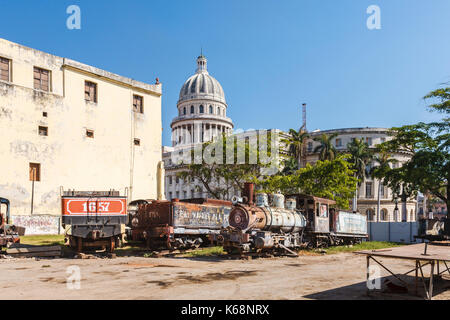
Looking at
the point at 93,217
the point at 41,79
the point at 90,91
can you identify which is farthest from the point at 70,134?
the point at 93,217

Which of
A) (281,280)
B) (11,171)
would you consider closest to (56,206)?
(11,171)

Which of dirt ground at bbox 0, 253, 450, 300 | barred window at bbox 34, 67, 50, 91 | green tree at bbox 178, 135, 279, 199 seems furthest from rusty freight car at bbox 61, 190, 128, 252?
green tree at bbox 178, 135, 279, 199

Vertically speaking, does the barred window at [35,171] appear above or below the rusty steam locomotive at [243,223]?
above

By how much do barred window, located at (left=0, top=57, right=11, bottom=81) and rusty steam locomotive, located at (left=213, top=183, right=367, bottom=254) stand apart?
63.5 ft

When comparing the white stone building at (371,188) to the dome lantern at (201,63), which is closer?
the white stone building at (371,188)

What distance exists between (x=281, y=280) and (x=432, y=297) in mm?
3977

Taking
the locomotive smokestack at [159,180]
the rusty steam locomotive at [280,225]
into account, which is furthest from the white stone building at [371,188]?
the rusty steam locomotive at [280,225]

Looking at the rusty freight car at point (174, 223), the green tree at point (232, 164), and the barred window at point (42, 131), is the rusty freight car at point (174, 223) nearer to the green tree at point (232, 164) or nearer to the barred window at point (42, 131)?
the barred window at point (42, 131)

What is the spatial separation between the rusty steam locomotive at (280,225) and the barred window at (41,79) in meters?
18.9

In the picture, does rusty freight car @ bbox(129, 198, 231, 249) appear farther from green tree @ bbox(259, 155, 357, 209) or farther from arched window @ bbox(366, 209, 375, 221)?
arched window @ bbox(366, 209, 375, 221)

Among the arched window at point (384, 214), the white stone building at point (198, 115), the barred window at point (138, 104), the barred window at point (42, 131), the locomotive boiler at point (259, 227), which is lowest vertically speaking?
the arched window at point (384, 214)

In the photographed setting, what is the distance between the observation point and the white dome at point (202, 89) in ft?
359

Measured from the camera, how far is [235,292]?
1027 centimetres
